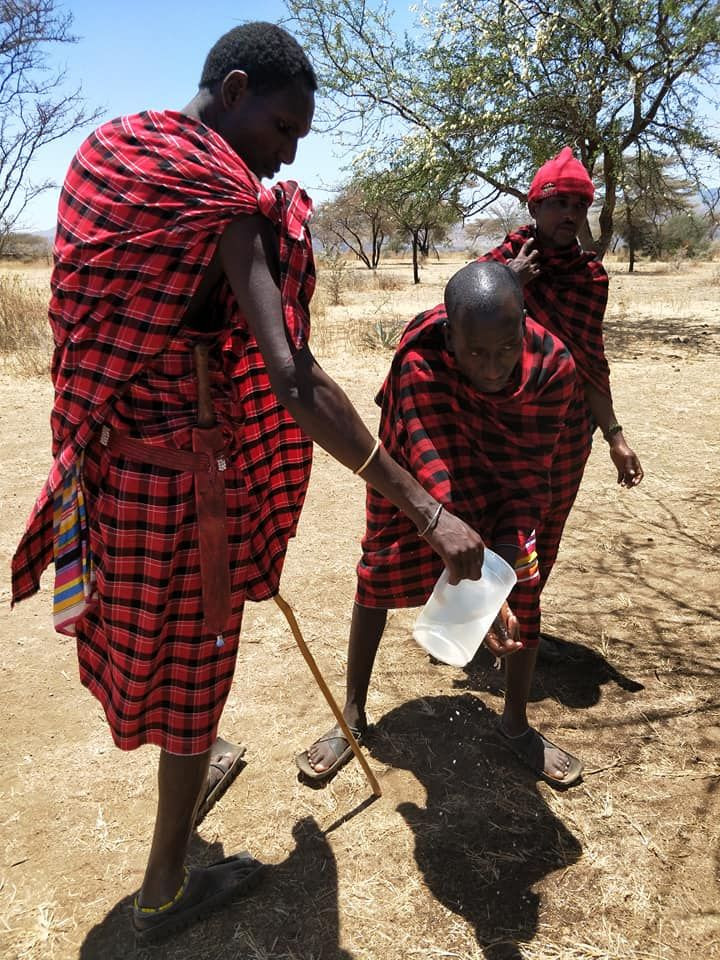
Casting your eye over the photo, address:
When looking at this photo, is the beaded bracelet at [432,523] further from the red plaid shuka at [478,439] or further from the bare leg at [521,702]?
the bare leg at [521,702]

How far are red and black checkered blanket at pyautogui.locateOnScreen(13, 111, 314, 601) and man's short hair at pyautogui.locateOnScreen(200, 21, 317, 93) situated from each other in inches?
5.3

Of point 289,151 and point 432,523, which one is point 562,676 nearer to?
point 432,523

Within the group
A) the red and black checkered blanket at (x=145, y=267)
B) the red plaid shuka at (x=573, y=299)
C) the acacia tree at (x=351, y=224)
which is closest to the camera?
the red and black checkered blanket at (x=145, y=267)

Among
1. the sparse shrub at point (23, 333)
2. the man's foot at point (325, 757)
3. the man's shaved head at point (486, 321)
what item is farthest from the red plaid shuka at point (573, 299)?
the sparse shrub at point (23, 333)

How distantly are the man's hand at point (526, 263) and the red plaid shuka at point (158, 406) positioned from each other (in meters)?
1.14

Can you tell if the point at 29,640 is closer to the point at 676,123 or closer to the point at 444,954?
the point at 444,954

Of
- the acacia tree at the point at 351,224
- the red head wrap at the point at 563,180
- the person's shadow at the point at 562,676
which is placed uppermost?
the acacia tree at the point at 351,224

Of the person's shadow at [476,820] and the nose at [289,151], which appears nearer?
the nose at [289,151]

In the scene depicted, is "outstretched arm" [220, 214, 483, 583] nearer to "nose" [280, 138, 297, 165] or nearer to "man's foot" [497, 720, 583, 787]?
"nose" [280, 138, 297, 165]

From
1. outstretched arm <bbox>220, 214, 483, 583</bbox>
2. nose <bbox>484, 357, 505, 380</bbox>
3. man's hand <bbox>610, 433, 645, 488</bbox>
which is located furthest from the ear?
man's hand <bbox>610, 433, 645, 488</bbox>

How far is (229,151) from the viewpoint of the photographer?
3.87 ft

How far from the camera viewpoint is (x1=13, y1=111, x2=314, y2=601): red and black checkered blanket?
1.14 metres

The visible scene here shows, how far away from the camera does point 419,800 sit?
2031mm

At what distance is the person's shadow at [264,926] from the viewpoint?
5.24 feet
